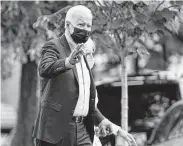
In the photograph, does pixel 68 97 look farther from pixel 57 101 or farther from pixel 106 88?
pixel 106 88

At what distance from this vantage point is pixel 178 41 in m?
16.3

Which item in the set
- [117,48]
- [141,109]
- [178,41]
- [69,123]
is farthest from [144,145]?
[178,41]

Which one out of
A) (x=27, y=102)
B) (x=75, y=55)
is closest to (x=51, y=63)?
(x=75, y=55)

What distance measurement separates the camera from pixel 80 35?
454 cm

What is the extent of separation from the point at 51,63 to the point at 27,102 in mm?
7779

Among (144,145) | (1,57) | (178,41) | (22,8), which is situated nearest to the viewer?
(144,145)

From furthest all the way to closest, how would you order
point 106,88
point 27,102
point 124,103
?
point 27,102, point 106,88, point 124,103

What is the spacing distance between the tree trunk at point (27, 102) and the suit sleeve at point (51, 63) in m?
7.39

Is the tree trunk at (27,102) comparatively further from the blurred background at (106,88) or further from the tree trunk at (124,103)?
the tree trunk at (124,103)

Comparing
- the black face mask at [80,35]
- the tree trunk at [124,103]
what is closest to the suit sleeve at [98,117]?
Answer: the black face mask at [80,35]

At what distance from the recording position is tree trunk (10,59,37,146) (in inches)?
463

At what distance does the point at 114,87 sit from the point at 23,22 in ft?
7.32

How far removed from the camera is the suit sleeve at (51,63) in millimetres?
4195

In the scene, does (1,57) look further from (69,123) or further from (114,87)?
(69,123)
